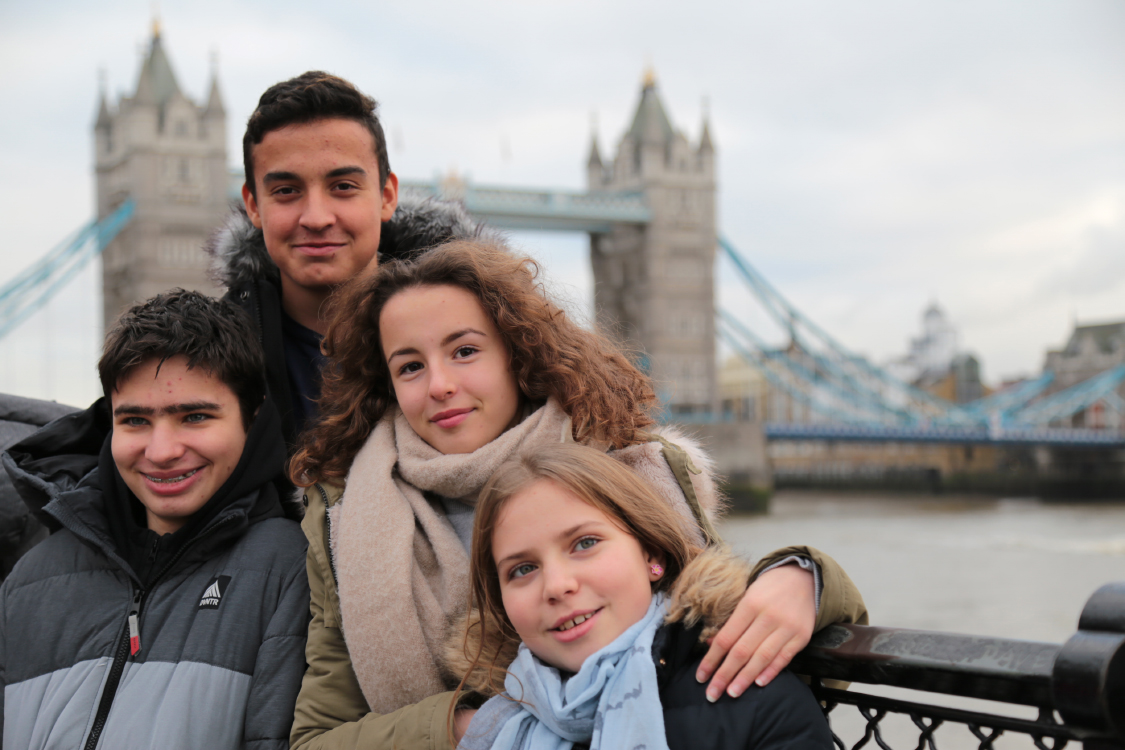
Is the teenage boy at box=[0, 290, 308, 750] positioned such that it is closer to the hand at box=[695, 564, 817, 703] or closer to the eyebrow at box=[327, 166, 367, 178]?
the eyebrow at box=[327, 166, 367, 178]

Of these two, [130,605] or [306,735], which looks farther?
[130,605]

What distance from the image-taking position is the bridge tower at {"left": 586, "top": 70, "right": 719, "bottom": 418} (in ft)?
68.9

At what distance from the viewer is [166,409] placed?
1116 mm

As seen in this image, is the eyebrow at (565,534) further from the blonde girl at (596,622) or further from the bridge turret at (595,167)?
the bridge turret at (595,167)

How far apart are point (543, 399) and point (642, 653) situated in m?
0.36

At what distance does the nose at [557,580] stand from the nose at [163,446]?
1.57ft


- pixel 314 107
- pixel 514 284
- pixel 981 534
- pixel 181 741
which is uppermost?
pixel 314 107

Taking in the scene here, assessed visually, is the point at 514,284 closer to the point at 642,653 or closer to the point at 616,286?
the point at 642,653

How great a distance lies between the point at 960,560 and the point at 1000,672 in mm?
10411

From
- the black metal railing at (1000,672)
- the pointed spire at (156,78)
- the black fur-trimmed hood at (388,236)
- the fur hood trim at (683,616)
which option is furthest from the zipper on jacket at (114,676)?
the pointed spire at (156,78)

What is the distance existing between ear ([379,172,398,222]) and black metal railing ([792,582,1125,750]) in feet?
3.15

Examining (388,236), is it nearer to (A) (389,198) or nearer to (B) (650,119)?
(A) (389,198)

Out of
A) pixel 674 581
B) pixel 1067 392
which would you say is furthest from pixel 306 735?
pixel 1067 392

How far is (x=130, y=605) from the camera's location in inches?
42.5
